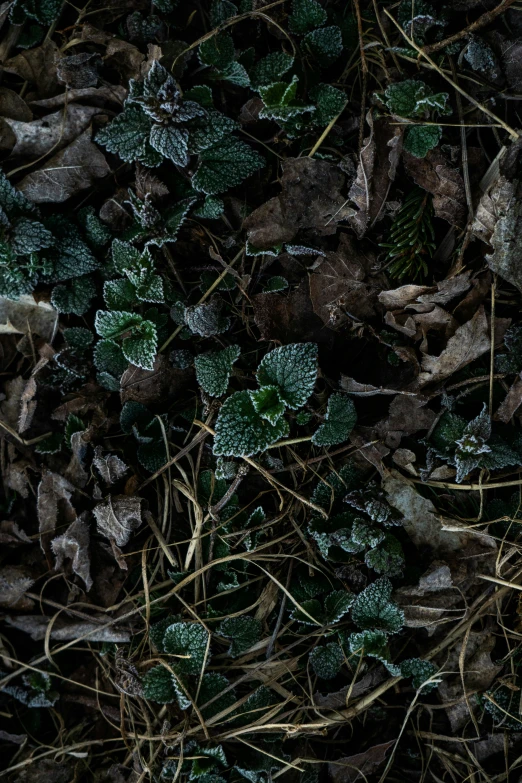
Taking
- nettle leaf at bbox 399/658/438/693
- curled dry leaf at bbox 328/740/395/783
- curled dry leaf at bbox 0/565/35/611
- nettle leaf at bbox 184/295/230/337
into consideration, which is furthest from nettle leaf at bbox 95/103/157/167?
curled dry leaf at bbox 328/740/395/783

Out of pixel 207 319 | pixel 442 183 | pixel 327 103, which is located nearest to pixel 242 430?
pixel 207 319

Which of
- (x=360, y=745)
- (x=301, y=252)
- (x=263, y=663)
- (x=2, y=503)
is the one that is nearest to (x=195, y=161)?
(x=301, y=252)

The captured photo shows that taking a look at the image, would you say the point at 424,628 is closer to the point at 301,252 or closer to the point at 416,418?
the point at 416,418

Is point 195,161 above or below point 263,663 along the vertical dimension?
above

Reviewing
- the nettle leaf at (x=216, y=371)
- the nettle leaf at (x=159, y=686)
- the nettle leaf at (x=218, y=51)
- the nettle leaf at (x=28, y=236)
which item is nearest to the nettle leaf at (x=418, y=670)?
the nettle leaf at (x=159, y=686)

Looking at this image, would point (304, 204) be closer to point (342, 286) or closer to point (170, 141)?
point (342, 286)

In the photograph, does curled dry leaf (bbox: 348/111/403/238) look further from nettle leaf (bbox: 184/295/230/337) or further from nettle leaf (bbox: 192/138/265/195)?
nettle leaf (bbox: 184/295/230/337)
